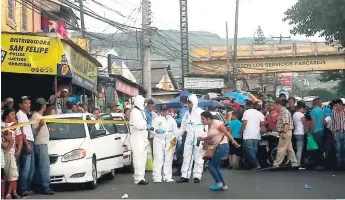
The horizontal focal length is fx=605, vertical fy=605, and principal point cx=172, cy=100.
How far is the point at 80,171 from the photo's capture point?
11.4 metres

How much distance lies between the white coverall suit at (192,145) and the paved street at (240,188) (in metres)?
0.35

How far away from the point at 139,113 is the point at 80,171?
1.89m

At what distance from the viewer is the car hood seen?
11461 mm

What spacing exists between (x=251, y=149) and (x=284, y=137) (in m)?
0.89

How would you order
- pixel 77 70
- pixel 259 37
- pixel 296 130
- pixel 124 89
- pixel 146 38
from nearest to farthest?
pixel 296 130, pixel 77 70, pixel 146 38, pixel 124 89, pixel 259 37

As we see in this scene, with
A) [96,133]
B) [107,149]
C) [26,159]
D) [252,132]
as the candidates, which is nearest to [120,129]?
[107,149]

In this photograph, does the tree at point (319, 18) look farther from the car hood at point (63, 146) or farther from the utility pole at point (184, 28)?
the utility pole at point (184, 28)

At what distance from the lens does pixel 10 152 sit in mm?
10367

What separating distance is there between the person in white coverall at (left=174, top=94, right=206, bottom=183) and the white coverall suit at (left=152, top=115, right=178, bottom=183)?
0.23 m

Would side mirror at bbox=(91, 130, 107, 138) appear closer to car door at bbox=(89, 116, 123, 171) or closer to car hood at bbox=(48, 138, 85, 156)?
car door at bbox=(89, 116, 123, 171)

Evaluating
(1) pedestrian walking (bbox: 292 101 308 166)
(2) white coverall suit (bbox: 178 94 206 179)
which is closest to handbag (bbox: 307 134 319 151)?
(1) pedestrian walking (bbox: 292 101 308 166)

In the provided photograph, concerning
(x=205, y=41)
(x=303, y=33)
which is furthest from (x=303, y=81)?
(x=303, y=33)

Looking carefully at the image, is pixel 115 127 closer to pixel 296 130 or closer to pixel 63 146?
pixel 63 146

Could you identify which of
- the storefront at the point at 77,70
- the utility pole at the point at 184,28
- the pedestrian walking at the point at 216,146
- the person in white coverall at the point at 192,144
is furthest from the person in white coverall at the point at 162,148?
the utility pole at the point at 184,28
